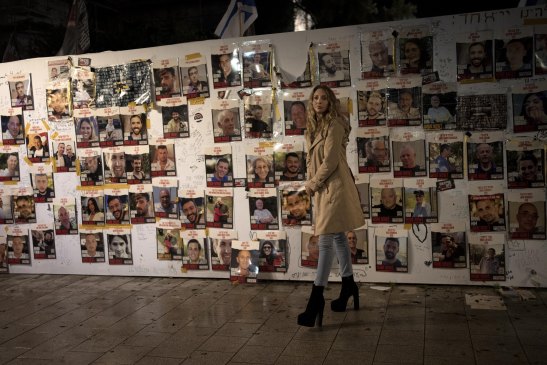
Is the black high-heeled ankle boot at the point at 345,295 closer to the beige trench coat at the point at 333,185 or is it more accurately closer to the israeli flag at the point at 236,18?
the beige trench coat at the point at 333,185

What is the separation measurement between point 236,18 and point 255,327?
151 inches

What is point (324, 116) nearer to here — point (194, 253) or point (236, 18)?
point (194, 253)

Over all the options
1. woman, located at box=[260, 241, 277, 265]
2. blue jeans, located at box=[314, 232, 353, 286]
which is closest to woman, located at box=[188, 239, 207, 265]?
woman, located at box=[260, 241, 277, 265]

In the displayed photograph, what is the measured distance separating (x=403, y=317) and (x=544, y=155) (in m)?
2.06

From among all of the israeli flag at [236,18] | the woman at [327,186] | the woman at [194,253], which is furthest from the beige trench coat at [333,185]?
the israeli flag at [236,18]

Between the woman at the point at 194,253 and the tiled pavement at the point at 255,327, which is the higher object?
the woman at the point at 194,253

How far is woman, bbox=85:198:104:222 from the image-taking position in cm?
670

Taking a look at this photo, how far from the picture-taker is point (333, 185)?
15.0 ft

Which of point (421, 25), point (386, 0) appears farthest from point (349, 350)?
point (386, 0)

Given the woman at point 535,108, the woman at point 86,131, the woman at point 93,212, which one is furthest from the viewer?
the woman at point 93,212

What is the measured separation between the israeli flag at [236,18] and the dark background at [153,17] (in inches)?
16.4

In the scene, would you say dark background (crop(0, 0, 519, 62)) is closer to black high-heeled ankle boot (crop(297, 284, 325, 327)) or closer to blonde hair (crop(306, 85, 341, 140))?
blonde hair (crop(306, 85, 341, 140))

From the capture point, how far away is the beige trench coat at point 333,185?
4527 millimetres

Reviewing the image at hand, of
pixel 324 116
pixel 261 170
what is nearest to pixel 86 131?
pixel 261 170
